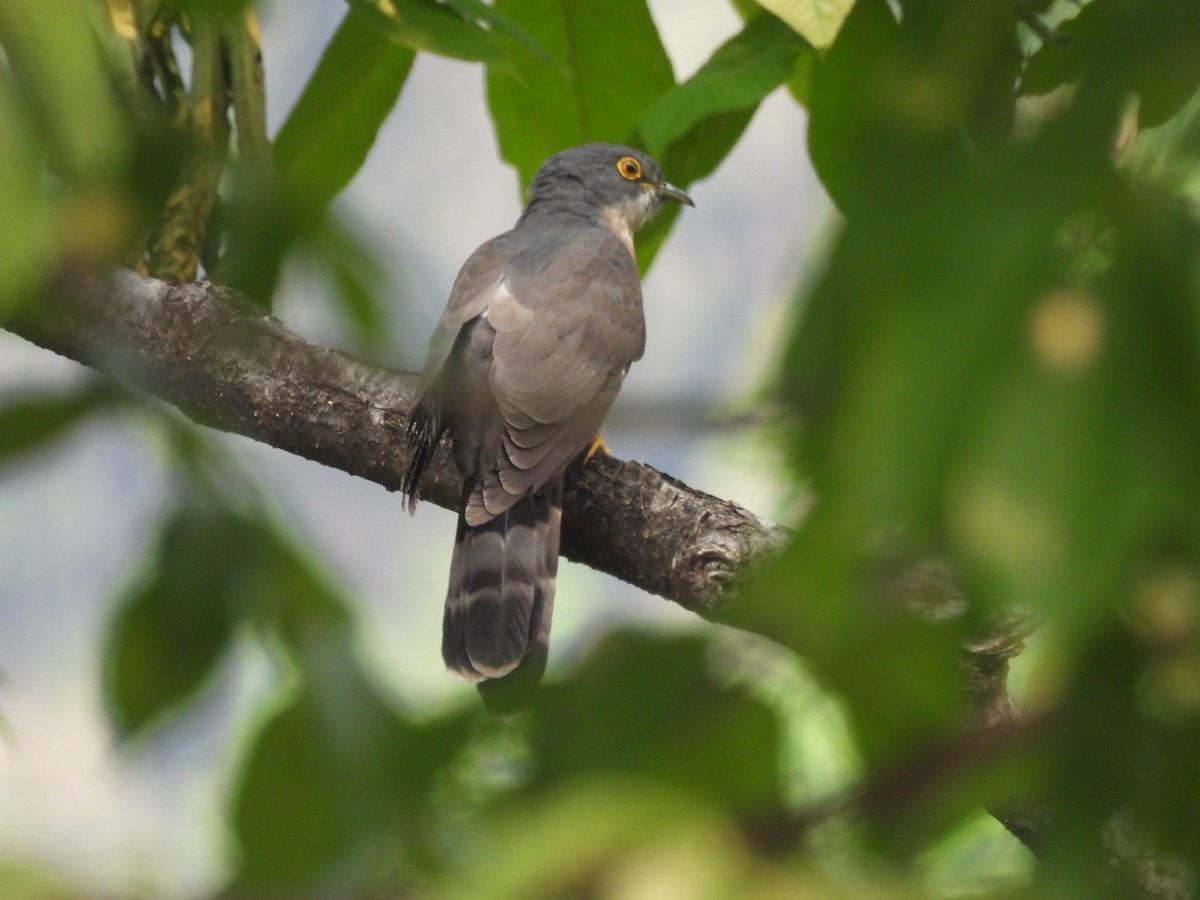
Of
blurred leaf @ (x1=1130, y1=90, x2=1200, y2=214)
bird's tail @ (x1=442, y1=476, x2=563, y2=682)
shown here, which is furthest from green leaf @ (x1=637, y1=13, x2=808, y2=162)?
blurred leaf @ (x1=1130, y1=90, x2=1200, y2=214)

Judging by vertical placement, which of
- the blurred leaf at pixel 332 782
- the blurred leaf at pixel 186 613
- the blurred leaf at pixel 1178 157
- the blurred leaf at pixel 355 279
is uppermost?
the blurred leaf at pixel 355 279

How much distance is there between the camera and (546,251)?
4285 millimetres

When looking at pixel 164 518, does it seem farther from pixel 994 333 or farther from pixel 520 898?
pixel 994 333

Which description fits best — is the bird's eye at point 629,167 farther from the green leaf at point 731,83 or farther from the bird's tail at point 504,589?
the green leaf at point 731,83

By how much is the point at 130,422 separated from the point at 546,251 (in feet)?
11.3

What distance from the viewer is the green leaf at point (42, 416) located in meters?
0.85

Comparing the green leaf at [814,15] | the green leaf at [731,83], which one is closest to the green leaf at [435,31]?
the green leaf at [814,15]

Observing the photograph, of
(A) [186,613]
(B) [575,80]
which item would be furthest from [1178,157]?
(B) [575,80]

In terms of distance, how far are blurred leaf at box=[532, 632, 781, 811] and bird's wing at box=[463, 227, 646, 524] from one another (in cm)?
235

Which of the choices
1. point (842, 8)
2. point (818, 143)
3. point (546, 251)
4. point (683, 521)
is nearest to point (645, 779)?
point (842, 8)

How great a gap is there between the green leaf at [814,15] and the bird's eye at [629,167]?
3390 mm

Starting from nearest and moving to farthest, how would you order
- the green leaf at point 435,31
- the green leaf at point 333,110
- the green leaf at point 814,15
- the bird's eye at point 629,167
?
the green leaf at point 435,31 < the green leaf at point 814,15 < the green leaf at point 333,110 < the bird's eye at point 629,167

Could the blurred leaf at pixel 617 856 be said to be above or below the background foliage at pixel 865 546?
below

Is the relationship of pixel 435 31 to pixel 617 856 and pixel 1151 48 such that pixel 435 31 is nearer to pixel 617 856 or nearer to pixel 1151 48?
pixel 1151 48
